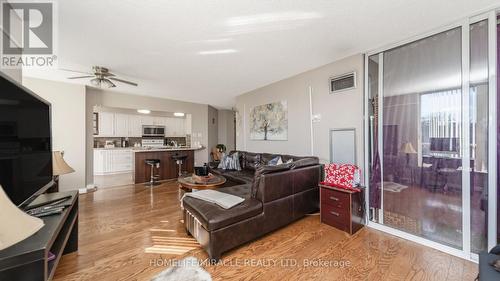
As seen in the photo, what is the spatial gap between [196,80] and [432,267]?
431cm

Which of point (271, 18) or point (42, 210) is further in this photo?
point (271, 18)

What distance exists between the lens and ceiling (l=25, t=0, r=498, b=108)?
1729 millimetres

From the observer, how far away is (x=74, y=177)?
4.03 meters

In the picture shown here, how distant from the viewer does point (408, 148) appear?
7.61 ft

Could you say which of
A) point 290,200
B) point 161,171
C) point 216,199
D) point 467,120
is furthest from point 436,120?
point 161,171

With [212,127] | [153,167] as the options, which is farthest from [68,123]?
[212,127]

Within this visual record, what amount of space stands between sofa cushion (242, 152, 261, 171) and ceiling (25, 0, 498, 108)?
73.1 inches

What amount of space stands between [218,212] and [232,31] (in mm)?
2002

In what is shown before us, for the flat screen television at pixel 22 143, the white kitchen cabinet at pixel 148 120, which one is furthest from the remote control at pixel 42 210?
the white kitchen cabinet at pixel 148 120

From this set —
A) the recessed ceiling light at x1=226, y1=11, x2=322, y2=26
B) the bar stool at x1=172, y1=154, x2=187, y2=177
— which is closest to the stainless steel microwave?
the bar stool at x1=172, y1=154, x2=187, y2=177

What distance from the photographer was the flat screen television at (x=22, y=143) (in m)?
1.05

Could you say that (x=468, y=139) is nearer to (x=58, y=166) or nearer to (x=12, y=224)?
(x=12, y=224)

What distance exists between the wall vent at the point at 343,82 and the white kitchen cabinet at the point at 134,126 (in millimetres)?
6611

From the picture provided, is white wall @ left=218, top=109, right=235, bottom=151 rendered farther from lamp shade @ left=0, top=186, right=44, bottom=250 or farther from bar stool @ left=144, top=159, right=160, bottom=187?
lamp shade @ left=0, top=186, right=44, bottom=250
